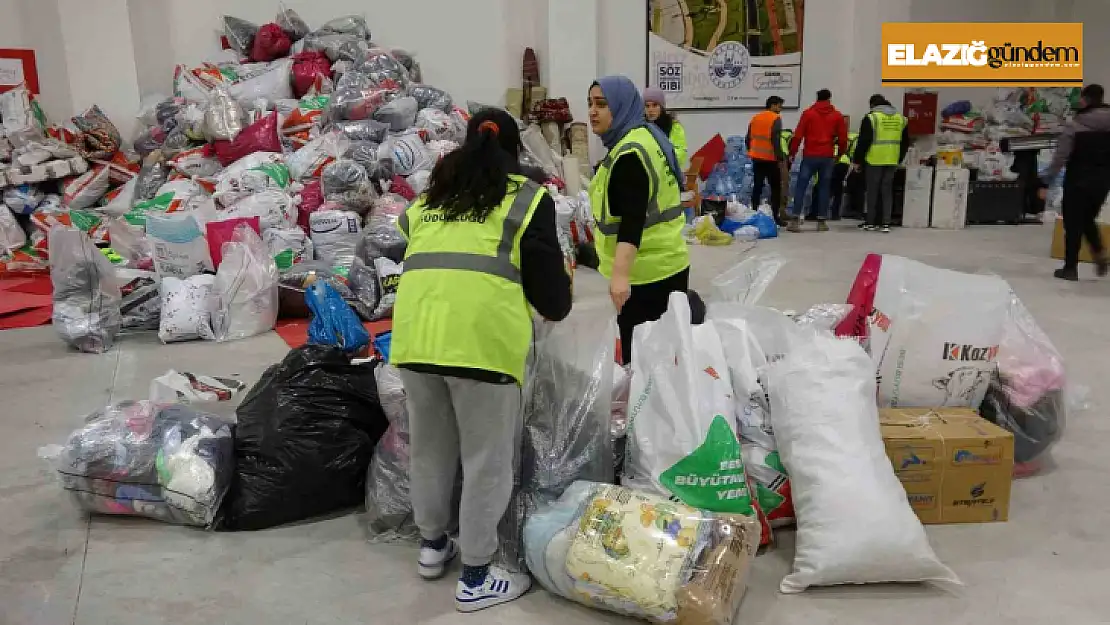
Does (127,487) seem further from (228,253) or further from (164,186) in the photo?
(164,186)

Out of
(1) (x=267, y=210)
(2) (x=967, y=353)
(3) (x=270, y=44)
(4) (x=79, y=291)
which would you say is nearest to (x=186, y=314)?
(4) (x=79, y=291)

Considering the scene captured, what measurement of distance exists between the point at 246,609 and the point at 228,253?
273 centimetres

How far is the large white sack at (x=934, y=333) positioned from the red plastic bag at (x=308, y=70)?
6101mm

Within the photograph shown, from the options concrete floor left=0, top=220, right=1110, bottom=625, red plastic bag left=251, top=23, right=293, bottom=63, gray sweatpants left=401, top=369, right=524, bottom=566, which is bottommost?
concrete floor left=0, top=220, right=1110, bottom=625

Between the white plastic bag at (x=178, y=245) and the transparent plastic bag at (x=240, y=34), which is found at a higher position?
the transparent plastic bag at (x=240, y=34)

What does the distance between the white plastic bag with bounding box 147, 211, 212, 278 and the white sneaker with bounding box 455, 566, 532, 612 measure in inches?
129

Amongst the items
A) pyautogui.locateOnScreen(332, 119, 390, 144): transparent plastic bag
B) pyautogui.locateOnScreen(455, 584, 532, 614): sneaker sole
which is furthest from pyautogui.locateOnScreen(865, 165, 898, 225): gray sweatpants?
pyautogui.locateOnScreen(455, 584, 532, 614): sneaker sole

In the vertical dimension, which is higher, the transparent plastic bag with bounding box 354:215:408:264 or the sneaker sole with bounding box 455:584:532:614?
the transparent plastic bag with bounding box 354:215:408:264

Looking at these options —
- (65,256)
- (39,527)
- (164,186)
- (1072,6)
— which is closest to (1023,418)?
(39,527)

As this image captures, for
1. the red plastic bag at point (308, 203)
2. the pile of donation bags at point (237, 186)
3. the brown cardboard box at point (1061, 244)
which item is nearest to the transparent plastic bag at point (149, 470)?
the pile of donation bags at point (237, 186)

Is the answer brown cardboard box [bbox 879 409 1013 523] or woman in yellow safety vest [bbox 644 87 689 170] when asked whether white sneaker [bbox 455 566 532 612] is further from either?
woman in yellow safety vest [bbox 644 87 689 170]

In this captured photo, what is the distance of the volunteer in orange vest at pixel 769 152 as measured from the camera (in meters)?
7.79

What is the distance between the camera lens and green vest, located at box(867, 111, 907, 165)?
25.4 feet

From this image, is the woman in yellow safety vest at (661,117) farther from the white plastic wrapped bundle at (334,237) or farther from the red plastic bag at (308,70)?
the red plastic bag at (308,70)
